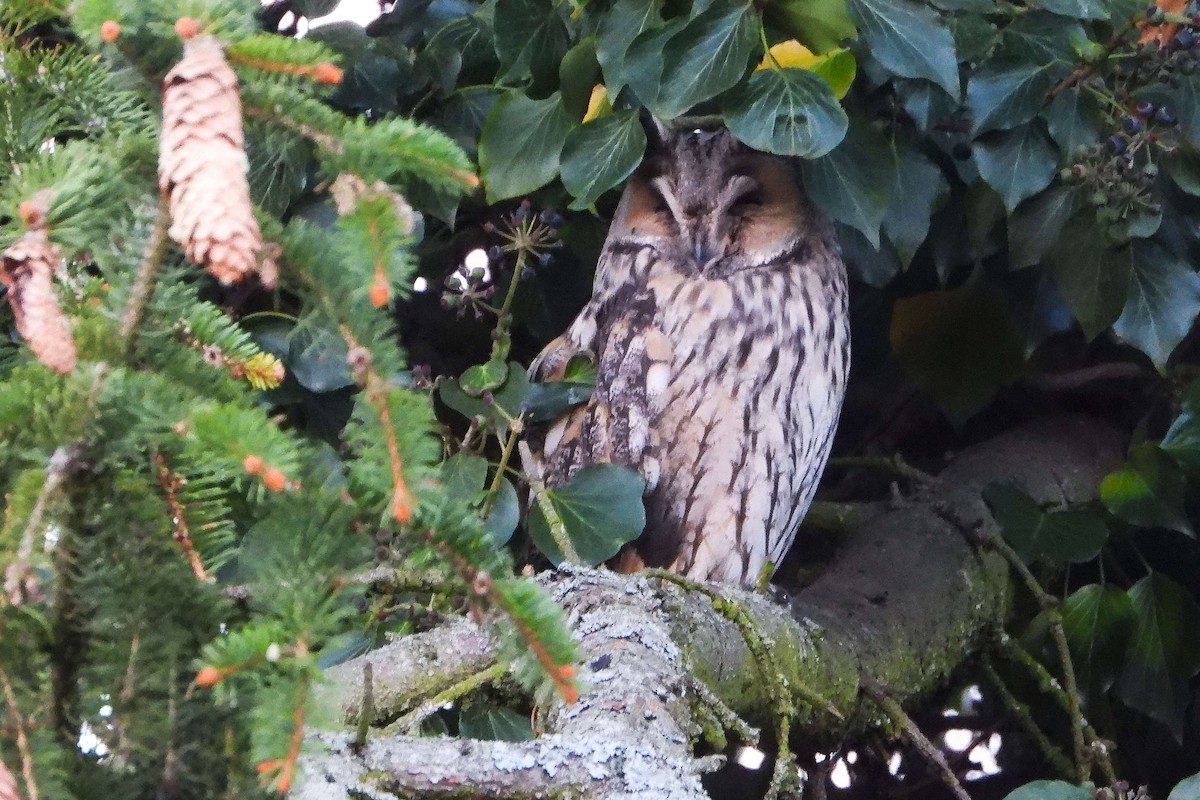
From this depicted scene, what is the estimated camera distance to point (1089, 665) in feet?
4.81

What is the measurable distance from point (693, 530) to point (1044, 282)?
1.92 ft

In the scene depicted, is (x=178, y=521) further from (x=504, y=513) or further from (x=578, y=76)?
(x=578, y=76)

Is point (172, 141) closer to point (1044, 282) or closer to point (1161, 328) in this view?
point (1161, 328)

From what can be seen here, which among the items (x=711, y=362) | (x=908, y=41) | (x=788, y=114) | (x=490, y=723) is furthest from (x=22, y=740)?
(x=711, y=362)

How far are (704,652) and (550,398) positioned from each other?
375 millimetres

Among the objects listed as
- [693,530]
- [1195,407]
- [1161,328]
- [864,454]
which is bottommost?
[864,454]

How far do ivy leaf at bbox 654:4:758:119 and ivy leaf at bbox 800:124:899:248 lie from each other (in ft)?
0.71

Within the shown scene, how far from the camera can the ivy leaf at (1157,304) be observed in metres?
1.33

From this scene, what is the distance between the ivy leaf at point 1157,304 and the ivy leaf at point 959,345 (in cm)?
24

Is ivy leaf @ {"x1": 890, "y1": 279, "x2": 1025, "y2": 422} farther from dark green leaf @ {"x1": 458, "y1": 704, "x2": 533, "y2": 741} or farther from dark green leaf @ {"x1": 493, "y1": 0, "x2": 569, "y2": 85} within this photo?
dark green leaf @ {"x1": 458, "y1": 704, "x2": 533, "y2": 741}

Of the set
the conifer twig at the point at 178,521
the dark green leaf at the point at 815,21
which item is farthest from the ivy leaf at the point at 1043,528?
the conifer twig at the point at 178,521

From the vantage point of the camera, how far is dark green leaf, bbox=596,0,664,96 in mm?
1148

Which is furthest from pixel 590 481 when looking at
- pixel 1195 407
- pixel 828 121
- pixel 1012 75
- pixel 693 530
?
pixel 1195 407

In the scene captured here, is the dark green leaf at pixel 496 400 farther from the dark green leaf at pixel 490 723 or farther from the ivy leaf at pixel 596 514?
the dark green leaf at pixel 490 723
